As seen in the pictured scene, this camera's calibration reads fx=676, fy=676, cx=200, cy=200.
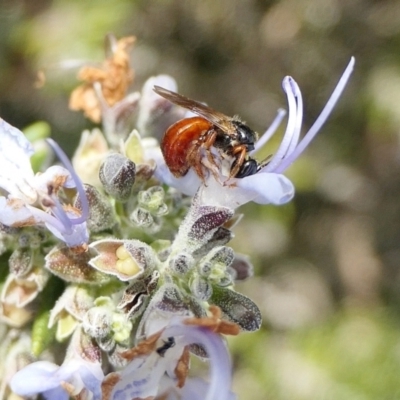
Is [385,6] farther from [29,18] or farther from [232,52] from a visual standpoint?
[29,18]

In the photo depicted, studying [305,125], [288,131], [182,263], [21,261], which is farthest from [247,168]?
[305,125]

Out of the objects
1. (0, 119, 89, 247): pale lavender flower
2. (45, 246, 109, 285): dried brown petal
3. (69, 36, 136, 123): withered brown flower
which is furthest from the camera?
(69, 36, 136, 123): withered brown flower

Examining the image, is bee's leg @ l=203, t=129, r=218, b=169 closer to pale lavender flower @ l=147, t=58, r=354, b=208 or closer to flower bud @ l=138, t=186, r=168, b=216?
pale lavender flower @ l=147, t=58, r=354, b=208

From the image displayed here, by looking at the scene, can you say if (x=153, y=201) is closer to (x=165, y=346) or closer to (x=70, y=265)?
(x=70, y=265)

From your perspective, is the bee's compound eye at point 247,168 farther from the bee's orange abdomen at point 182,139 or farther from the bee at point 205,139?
the bee's orange abdomen at point 182,139

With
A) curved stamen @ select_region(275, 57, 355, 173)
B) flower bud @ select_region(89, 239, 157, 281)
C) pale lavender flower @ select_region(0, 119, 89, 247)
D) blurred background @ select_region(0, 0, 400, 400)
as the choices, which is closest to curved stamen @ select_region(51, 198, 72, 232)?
pale lavender flower @ select_region(0, 119, 89, 247)

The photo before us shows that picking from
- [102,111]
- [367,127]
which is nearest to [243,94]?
[367,127]
